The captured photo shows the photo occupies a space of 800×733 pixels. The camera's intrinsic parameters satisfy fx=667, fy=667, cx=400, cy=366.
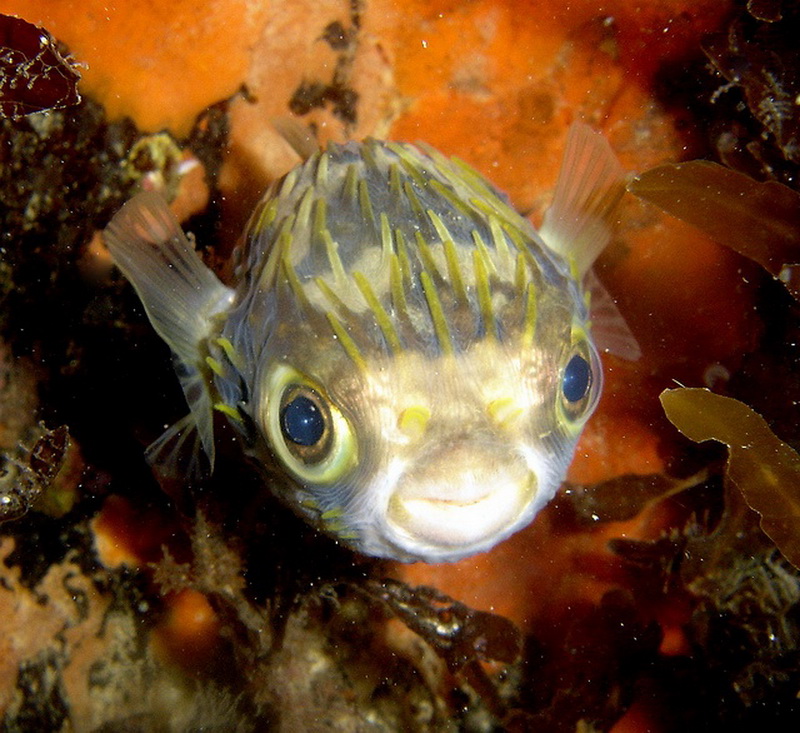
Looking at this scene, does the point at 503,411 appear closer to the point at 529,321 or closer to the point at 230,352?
the point at 529,321

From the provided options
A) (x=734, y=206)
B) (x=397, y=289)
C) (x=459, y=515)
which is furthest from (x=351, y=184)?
(x=734, y=206)

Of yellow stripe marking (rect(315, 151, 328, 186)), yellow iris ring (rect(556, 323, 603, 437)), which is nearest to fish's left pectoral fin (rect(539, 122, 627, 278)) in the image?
yellow iris ring (rect(556, 323, 603, 437))

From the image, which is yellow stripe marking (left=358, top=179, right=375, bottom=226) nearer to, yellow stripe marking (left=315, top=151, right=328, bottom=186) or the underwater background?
yellow stripe marking (left=315, top=151, right=328, bottom=186)

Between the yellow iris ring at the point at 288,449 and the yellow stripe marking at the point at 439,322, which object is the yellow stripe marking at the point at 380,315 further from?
the yellow iris ring at the point at 288,449

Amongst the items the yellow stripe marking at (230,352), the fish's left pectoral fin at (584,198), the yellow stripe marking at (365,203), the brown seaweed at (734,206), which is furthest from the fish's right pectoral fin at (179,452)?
the brown seaweed at (734,206)

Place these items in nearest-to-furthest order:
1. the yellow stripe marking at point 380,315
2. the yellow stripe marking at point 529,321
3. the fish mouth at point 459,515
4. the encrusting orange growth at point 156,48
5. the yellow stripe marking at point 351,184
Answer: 1. the fish mouth at point 459,515
2. the yellow stripe marking at point 380,315
3. the yellow stripe marking at point 529,321
4. the yellow stripe marking at point 351,184
5. the encrusting orange growth at point 156,48

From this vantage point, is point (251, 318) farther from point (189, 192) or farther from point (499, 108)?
point (499, 108)
